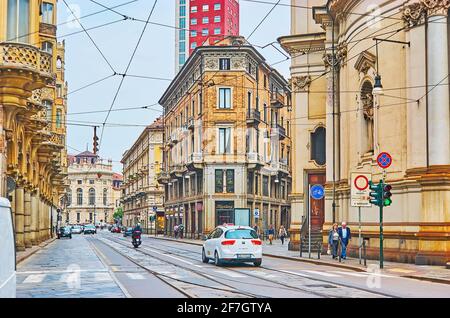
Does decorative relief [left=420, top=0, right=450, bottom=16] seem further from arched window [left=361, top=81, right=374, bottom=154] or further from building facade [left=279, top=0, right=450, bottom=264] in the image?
arched window [left=361, top=81, right=374, bottom=154]

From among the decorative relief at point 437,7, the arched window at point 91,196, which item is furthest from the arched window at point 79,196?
the decorative relief at point 437,7

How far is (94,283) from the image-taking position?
18953 millimetres

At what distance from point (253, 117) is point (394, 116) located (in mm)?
37600

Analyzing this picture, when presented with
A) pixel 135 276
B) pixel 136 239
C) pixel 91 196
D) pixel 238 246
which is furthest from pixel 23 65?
pixel 91 196

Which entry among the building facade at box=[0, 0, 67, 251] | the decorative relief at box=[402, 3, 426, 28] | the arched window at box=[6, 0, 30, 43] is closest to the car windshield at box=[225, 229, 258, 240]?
the building facade at box=[0, 0, 67, 251]

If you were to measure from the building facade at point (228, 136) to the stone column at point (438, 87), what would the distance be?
35923mm

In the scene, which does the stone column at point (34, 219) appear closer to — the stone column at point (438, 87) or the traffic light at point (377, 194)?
the traffic light at point (377, 194)

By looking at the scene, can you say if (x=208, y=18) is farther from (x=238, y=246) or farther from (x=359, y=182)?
(x=238, y=246)

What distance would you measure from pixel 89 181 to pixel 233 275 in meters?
125

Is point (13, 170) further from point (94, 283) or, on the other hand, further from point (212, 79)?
point (212, 79)

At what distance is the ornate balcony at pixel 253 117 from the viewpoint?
2586 inches

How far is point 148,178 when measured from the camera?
351ft

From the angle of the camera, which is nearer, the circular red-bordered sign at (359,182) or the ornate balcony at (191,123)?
the circular red-bordered sign at (359,182)
